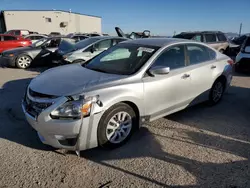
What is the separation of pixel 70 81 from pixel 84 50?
533 centimetres

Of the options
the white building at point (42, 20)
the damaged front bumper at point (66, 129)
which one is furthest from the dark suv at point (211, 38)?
the white building at point (42, 20)

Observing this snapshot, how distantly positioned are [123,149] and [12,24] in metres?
36.3

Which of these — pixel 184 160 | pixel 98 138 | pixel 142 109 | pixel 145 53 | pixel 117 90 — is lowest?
pixel 184 160

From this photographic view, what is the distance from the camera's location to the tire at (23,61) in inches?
382

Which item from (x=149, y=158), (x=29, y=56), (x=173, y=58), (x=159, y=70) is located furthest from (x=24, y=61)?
(x=149, y=158)

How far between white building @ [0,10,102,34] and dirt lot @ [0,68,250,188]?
34301 mm

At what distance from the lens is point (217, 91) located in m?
4.99

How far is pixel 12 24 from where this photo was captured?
110ft

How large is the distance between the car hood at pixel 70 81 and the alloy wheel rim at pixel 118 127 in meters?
0.51

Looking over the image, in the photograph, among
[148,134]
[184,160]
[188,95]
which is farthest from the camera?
[188,95]

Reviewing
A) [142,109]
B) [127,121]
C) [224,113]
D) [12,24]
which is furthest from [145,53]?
[12,24]

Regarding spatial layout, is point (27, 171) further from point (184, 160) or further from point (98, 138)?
point (184, 160)

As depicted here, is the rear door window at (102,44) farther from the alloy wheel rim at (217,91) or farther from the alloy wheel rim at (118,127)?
the alloy wheel rim at (118,127)

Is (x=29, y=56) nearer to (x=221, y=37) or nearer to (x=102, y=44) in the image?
(x=102, y=44)
